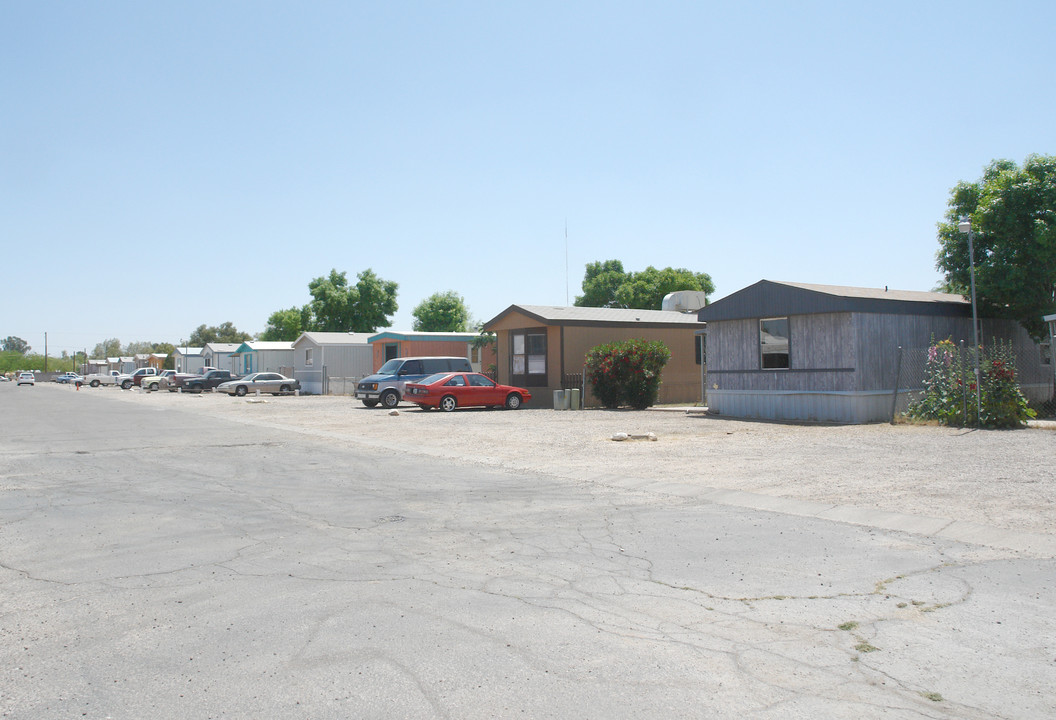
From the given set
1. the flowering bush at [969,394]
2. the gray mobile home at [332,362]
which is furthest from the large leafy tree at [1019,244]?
the gray mobile home at [332,362]

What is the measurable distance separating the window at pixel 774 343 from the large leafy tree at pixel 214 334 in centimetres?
11663

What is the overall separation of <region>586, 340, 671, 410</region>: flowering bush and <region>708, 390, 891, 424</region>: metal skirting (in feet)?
13.0

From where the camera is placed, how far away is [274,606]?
17.7ft

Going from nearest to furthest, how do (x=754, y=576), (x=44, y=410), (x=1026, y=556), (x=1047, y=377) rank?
(x=754, y=576), (x=1026, y=556), (x=1047, y=377), (x=44, y=410)

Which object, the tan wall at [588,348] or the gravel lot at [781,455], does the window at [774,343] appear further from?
the tan wall at [588,348]

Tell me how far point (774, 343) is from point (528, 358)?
36.6 feet

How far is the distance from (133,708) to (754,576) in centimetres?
433

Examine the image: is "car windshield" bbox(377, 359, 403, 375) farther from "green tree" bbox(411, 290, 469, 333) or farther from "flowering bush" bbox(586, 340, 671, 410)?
"green tree" bbox(411, 290, 469, 333)

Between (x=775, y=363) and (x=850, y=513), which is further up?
(x=775, y=363)

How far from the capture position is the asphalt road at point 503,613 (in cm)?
399

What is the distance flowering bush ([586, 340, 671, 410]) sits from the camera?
2689 cm

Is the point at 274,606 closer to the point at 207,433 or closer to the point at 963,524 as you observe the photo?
the point at 963,524

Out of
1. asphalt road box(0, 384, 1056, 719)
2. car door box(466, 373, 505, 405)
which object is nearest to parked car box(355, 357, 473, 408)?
car door box(466, 373, 505, 405)

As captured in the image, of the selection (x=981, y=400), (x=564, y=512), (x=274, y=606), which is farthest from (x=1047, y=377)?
(x=274, y=606)
